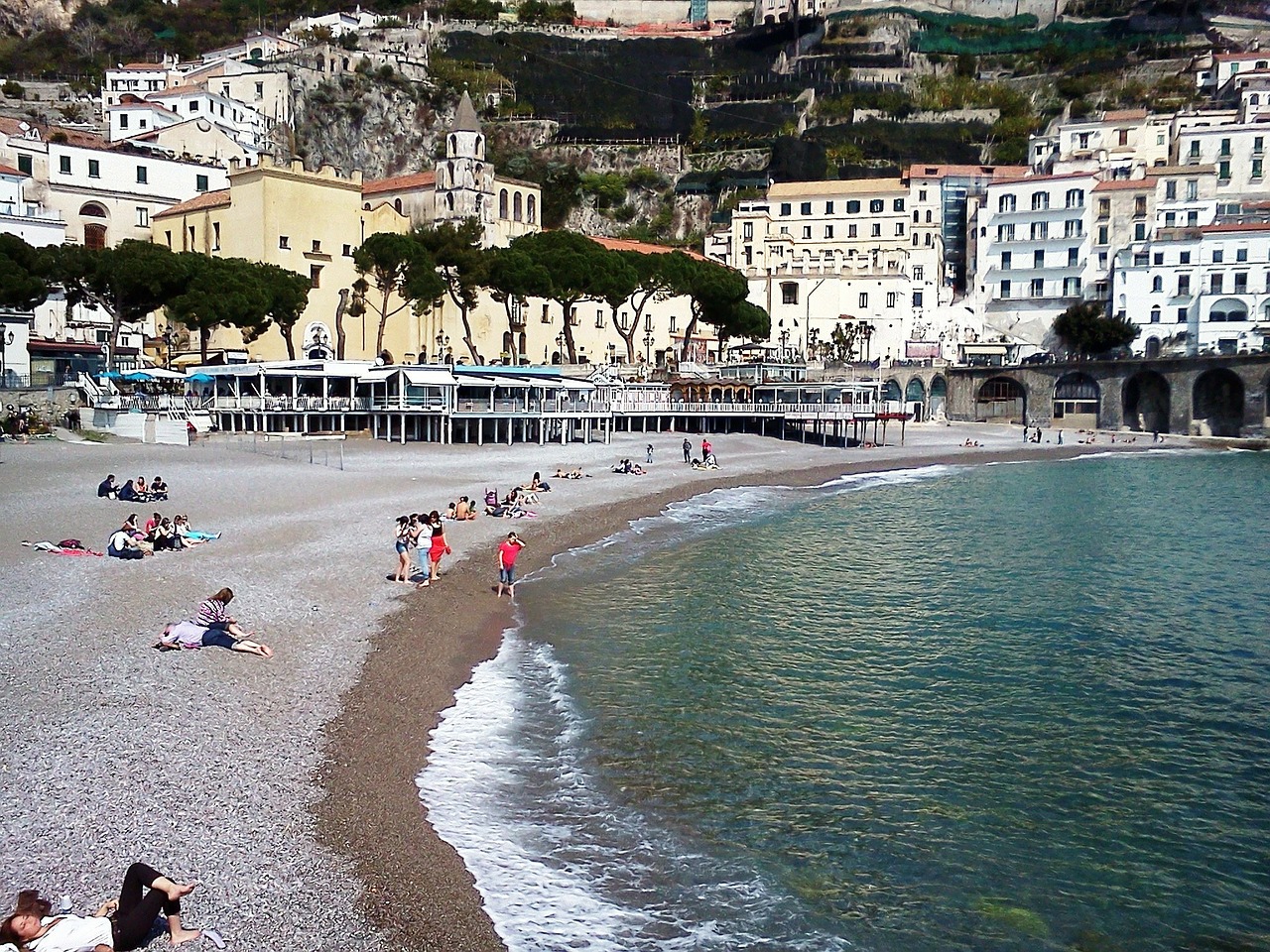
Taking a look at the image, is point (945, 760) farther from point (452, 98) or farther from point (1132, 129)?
point (452, 98)

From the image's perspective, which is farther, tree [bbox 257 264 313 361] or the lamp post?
tree [bbox 257 264 313 361]

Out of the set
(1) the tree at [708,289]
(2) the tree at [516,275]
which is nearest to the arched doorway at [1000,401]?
(1) the tree at [708,289]

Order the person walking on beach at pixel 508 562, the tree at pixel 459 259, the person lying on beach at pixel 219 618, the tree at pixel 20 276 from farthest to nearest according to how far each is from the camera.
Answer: the tree at pixel 459 259, the tree at pixel 20 276, the person walking on beach at pixel 508 562, the person lying on beach at pixel 219 618

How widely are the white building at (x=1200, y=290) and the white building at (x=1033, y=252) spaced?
17.9 ft

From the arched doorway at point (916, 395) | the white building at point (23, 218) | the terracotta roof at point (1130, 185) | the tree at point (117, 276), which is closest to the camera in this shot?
the tree at point (117, 276)

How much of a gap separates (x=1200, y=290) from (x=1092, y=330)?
278 inches

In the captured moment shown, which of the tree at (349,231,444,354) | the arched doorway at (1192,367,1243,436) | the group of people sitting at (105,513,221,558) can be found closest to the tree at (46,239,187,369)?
the tree at (349,231,444,354)

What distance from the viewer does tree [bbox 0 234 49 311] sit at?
150 ft

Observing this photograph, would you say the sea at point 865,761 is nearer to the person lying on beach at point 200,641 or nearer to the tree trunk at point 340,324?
the person lying on beach at point 200,641

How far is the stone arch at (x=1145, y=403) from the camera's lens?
237 ft

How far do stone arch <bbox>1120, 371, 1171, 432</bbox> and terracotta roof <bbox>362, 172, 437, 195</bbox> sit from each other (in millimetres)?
48573

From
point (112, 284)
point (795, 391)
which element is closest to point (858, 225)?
point (795, 391)

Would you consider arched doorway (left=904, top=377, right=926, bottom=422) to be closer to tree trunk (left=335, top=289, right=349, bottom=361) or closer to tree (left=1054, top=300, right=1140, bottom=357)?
tree (left=1054, top=300, right=1140, bottom=357)

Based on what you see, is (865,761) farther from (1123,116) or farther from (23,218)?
(1123,116)
